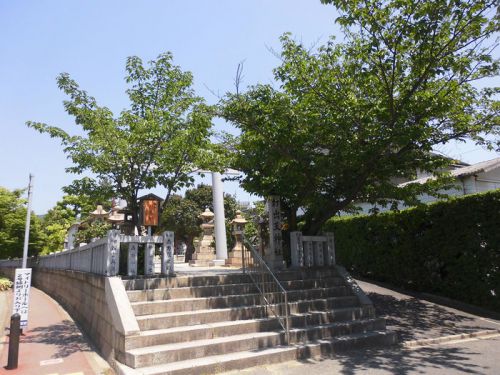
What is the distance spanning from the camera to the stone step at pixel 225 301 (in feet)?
24.0

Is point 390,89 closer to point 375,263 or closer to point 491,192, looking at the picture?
point 491,192

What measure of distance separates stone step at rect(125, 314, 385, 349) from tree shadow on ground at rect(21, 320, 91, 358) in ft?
8.38

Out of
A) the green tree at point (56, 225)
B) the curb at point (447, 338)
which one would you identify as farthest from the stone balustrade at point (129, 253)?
the green tree at point (56, 225)

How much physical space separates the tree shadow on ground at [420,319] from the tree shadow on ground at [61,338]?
7410 mm

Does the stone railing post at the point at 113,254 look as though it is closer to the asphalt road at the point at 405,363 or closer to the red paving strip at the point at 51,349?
the red paving strip at the point at 51,349

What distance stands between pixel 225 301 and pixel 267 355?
1.83 metres

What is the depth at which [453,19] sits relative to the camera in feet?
27.3

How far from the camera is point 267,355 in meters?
6.71

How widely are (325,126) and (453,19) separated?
3.68m

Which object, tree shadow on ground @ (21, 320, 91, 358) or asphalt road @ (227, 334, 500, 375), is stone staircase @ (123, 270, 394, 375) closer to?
asphalt road @ (227, 334, 500, 375)

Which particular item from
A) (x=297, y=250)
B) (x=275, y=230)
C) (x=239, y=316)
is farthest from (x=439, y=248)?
(x=239, y=316)

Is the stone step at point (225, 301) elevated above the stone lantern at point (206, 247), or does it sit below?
below

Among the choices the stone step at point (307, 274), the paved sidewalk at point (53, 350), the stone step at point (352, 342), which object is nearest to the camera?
the paved sidewalk at point (53, 350)

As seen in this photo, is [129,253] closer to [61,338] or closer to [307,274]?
[61,338]
